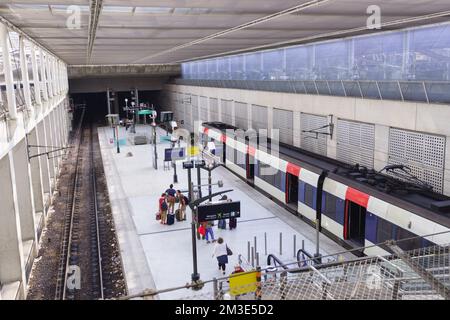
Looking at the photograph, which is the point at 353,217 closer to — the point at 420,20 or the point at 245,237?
the point at 245,237

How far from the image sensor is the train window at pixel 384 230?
11.0 meters

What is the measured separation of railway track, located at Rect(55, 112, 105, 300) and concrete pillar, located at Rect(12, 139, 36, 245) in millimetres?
1319

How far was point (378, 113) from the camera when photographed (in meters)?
15.2

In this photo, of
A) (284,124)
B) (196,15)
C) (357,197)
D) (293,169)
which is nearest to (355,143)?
(293,169)

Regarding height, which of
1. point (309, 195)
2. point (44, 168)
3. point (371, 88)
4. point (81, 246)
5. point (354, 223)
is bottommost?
point (81, 246)

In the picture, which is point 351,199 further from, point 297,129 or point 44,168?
point 44,168

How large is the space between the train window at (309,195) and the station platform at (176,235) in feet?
3.07

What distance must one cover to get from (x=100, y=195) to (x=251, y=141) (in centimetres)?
750

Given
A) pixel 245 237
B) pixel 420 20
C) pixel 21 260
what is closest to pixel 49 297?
pixel 21 260

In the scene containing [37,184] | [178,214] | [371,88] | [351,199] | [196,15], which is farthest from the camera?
[37,184]

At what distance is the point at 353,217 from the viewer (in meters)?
12.8

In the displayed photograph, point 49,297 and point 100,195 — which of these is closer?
point 49,297

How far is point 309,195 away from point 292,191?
A: 2.01m

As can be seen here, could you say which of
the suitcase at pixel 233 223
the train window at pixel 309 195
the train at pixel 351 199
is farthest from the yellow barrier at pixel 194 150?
the train window at pixel 309 195
